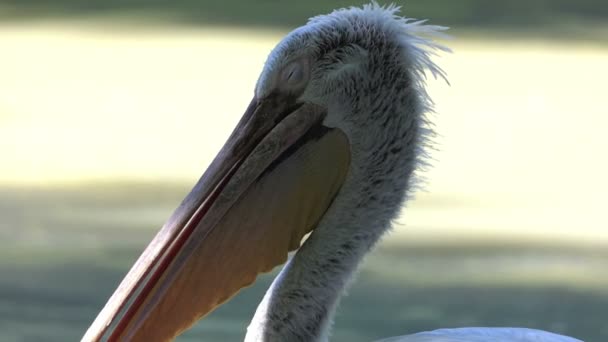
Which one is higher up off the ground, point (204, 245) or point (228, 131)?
point (228, 131)

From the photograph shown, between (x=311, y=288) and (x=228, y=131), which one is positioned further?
(x=228, y=131)

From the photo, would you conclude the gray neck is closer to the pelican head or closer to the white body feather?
the pelican head

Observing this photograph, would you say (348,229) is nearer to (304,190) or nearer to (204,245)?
(304,190)

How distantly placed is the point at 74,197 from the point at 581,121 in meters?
2.68

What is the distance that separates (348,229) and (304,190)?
0.41ft

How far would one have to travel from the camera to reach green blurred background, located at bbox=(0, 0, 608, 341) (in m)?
4.98

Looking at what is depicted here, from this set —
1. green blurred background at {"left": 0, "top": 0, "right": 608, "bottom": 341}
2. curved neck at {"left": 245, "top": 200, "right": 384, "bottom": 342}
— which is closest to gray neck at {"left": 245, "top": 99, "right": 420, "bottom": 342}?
curved neck at {"left": 245, "top": 200, "right": 384, "bottom": 342}

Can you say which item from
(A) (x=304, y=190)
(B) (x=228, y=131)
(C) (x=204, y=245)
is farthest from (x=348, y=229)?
(B) (x=228, y=131)

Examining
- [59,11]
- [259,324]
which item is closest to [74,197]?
[259,324]

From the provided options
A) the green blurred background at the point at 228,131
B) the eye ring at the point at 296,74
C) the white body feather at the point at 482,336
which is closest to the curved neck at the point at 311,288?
the white body feather at the point at 482,336

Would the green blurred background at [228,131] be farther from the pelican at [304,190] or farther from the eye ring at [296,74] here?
the eye ring at [296,74]

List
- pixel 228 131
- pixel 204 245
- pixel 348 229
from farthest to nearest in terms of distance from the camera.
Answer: pixel 228 131, pixel 348 229, pixel 204 245

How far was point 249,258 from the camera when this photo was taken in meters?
3.12

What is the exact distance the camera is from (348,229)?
3170 millimetres
